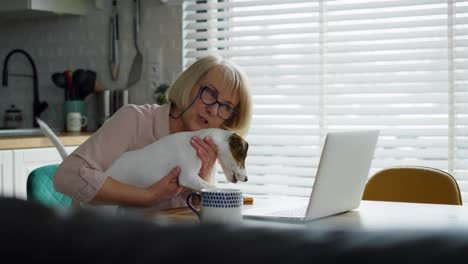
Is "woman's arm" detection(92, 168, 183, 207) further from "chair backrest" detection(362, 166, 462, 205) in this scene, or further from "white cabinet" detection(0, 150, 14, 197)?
"white cabinet" detection(0, 150, 14, 197)

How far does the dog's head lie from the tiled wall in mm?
2064

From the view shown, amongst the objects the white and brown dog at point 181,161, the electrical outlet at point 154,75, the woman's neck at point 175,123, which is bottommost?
the white and brown dog at point 181,161

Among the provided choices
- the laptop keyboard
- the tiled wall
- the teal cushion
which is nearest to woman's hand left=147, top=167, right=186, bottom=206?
the laptop keyboard

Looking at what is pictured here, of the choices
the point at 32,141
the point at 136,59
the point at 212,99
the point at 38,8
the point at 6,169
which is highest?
the point at 38,8

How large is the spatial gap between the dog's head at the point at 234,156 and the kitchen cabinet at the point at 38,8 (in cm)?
225

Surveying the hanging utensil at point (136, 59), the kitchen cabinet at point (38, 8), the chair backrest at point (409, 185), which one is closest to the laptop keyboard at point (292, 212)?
the chair backrest at point (409, 185)

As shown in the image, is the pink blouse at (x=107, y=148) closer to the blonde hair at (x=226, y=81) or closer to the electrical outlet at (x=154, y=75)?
the blonde hair at (x=226, y=81)

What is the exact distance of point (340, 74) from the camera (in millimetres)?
3490

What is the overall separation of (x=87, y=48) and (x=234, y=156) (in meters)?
2.49

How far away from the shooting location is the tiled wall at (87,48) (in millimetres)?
3846

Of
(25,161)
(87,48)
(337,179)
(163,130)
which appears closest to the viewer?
(337,179)

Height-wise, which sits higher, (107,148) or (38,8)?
(38,8)

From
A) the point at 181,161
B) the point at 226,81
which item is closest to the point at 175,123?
the point at 226,81

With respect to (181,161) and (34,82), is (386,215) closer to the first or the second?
(181,161)
